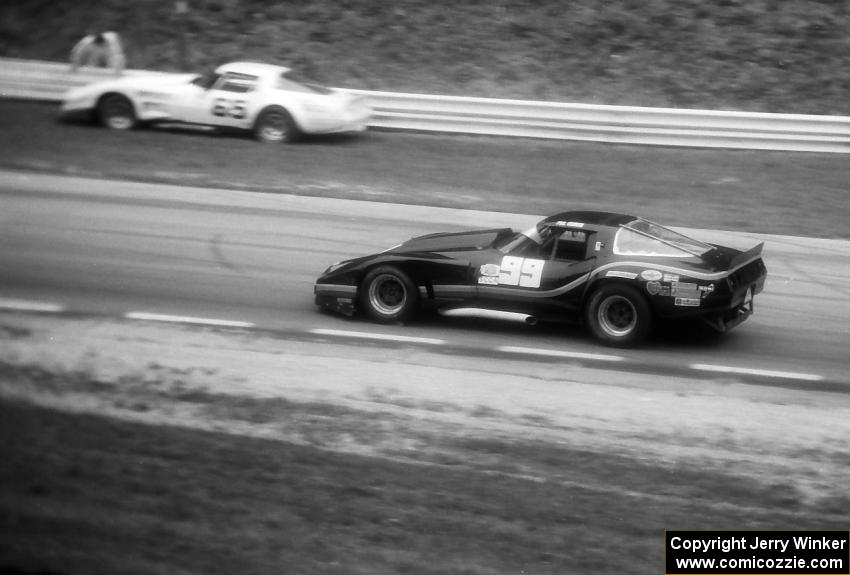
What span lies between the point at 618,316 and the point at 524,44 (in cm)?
1320

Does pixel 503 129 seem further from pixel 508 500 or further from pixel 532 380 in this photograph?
pixel 508 500

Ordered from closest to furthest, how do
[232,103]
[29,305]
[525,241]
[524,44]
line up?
[525,241] → [29,305] → [232,103] → [524,44]

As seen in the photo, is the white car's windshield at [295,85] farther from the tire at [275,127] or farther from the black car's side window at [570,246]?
the black car's side window at [570,246]

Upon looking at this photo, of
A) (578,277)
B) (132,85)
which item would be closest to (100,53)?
(132,85)

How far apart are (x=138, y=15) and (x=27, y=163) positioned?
8603mm

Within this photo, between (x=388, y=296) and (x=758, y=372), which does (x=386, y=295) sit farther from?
(x=758, y=372)

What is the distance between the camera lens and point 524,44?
21625 mm

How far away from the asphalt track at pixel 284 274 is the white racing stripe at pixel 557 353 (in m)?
0.02

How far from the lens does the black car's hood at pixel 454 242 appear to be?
32.8 ft

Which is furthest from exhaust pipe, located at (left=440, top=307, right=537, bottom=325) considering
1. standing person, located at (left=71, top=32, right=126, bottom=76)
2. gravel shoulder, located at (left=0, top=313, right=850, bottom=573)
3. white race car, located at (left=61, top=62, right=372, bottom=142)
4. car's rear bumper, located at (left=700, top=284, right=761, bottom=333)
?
standing person, located at (left=71, top=32, right=126, bottom=76)

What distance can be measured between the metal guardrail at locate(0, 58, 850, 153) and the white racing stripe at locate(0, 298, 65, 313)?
9.52 metres

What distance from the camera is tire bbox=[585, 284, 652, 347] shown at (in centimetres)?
926

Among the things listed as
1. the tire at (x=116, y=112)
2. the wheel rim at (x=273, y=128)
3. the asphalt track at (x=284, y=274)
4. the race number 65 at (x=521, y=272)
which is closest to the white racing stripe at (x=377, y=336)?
the asphalt track at (x=284, y=274)

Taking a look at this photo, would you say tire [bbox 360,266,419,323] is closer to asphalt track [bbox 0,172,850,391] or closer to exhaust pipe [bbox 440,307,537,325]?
asphalt track [bbox 0,172,850,391]
